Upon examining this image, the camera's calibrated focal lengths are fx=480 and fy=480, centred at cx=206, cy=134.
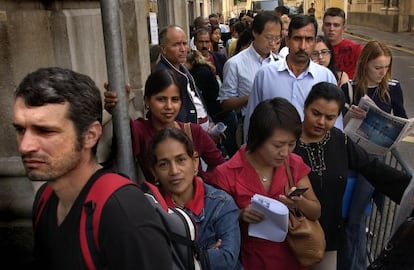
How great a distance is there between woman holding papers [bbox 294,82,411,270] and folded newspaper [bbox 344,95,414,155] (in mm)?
320

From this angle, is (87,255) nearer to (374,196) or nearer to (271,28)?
(374,196)

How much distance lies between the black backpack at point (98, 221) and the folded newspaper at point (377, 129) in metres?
1.76

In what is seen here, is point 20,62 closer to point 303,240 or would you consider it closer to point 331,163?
point 303,240

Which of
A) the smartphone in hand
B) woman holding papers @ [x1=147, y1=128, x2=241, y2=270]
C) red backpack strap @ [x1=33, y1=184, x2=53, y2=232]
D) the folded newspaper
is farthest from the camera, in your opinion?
the folded newspaper

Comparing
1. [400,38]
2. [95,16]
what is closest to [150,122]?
[95,16]

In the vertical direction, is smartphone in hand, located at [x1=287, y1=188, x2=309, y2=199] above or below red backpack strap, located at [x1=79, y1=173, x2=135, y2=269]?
below

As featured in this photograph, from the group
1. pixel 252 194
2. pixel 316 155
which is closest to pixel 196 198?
pixel 252 194

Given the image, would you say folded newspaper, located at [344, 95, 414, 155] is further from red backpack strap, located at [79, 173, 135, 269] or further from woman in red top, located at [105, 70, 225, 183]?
red backpack strap, located at [79, 173, 135, 269]

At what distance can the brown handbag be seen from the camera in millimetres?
2395

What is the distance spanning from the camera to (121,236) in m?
1.29

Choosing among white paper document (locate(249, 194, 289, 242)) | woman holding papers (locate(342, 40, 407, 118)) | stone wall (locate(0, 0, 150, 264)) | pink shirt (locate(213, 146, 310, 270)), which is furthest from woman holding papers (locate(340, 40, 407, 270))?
stone wall (locate(0, 0, 150, 264))

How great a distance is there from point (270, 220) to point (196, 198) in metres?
0.37

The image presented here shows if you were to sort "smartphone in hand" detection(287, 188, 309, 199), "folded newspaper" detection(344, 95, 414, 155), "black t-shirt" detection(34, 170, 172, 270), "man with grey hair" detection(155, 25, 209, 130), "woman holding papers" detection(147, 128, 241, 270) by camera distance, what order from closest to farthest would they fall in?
"black t-shirt" detection(34, 170, 172, 270), "woman holding papers" detection(147, 128, 241, 270), "smartphone in hand" detection(287, 188, 309, 199), "folded newspaper" detection(344, 95, 414, 155), "man with grey hair" detection(155, 25, 209, 130)

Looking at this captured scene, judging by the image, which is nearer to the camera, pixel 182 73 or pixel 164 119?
pixel 164 119
